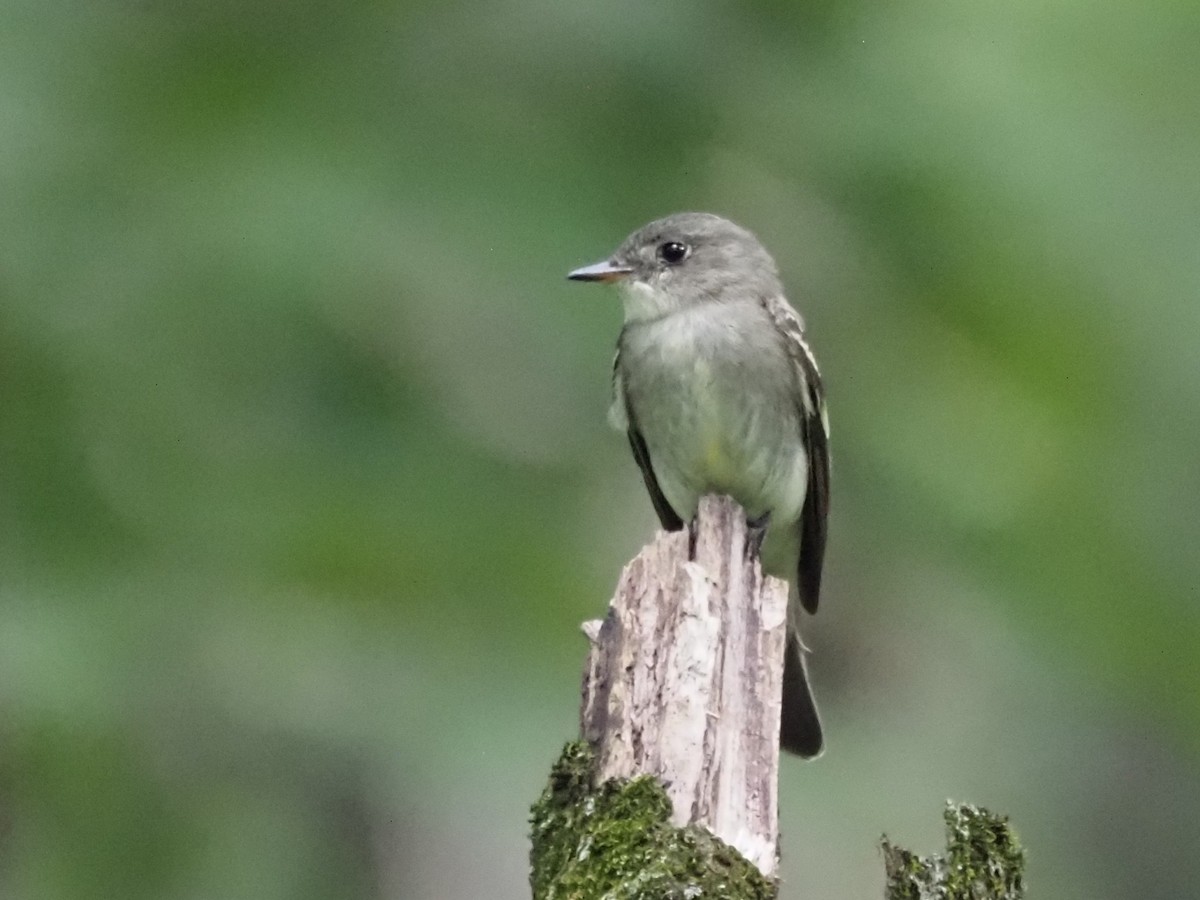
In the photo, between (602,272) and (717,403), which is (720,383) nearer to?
(717,403)

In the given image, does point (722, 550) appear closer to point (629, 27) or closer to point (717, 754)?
point (717, 754)

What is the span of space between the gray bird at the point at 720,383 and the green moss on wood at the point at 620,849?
2009mm

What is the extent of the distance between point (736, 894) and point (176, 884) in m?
1.51

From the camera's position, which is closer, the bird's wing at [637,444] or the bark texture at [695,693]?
the bark texture at [695,693]

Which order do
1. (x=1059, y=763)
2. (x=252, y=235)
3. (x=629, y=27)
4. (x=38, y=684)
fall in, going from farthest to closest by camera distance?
(x=1059, y=763), (x=629, y=27), (x=252, y=235), (x=38, y=684)

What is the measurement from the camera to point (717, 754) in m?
3.25

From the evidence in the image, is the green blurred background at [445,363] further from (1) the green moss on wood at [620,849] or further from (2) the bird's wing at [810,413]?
(1) the green moss on wood at [620,849]

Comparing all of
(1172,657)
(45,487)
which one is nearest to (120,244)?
(45,487)

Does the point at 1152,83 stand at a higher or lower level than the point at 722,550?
higher

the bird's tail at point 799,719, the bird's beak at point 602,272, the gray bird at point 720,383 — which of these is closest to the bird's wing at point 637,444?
the gray bird at point 720,383

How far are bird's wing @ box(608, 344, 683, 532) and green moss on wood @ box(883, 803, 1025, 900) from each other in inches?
83.1

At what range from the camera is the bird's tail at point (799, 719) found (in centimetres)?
505

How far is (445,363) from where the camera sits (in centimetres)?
457

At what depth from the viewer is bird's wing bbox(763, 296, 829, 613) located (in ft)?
17.5
